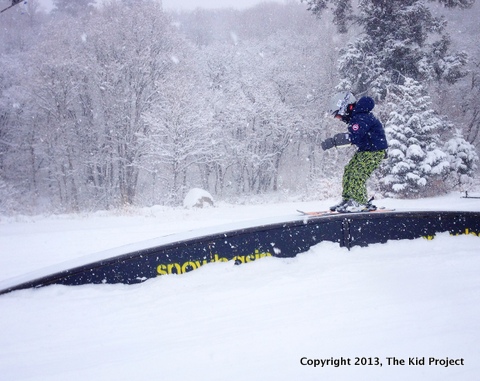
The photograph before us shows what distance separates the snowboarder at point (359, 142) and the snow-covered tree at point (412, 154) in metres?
9.49

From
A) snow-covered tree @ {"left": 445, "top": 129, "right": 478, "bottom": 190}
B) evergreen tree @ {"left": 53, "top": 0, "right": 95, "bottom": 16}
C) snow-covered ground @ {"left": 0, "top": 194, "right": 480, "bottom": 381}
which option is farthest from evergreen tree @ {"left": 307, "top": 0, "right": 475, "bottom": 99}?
evergreen tree @ {"left": 53, "top": 0, "right": 95, "bottom": 16}

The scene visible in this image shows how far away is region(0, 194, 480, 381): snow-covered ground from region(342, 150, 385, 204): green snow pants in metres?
1.02

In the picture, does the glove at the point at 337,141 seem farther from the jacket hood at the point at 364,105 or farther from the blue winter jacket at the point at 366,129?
the jacket hood at the point at 364,105

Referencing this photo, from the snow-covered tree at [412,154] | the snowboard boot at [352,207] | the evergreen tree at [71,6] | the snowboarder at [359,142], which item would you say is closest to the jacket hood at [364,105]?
the snowboarder at [359,142]

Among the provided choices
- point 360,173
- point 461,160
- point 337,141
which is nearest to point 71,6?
point 461,160

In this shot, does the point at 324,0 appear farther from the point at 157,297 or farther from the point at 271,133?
the point at 157,297

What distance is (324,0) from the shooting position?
1680 cm

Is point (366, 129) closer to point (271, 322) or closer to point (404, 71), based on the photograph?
point (271, 322)

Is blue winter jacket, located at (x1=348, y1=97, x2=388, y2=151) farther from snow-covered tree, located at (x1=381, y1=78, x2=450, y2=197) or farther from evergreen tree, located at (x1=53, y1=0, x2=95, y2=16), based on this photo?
evergreen tree, located at (x1=53, y1=0, x2=95, y2=16)

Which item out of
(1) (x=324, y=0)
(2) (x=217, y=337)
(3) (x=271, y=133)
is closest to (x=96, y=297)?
(2) (x=217, y=337)

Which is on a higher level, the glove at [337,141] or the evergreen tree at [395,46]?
the evergreen tree at [395,46]

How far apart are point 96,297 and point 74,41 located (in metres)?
29.1

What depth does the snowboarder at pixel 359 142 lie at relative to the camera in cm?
448

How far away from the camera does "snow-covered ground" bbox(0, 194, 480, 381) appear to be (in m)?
1.81
